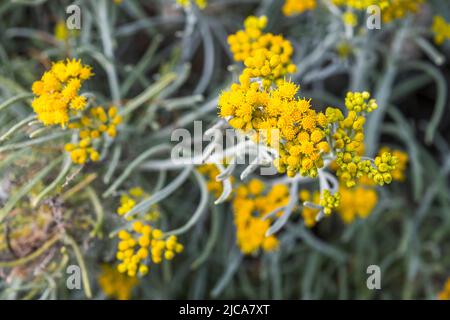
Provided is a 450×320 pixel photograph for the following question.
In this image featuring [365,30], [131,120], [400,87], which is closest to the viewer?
[365,30]

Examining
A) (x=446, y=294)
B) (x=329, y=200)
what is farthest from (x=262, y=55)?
(x=446, y=294)

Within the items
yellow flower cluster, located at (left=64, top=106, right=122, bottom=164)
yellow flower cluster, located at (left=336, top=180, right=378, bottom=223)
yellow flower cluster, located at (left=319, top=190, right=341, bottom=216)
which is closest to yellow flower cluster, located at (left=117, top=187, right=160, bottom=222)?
yellow flower cluster, located at (left=64, top=106, right=122, bottom=164)

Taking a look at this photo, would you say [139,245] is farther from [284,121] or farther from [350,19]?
[350,19]

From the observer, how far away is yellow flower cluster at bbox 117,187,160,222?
160 cm

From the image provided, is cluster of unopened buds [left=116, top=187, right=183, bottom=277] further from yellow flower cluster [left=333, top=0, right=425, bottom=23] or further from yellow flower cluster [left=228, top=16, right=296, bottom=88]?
yellow flower cluster [left=333, top=0, right=425, bottom=23]

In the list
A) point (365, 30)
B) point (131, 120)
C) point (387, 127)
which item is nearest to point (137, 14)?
point (131, 120)

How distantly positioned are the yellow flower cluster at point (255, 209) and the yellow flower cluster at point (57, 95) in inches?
26.8

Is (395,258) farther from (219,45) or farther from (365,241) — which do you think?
(219,45)

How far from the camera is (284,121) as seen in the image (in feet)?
4.06

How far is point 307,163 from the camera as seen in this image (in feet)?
4.12

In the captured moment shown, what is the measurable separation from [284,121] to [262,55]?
277 millimetres

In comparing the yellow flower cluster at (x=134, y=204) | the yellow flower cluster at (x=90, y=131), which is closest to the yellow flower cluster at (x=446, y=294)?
the yellow flower cluster at (x=134, y=204)
